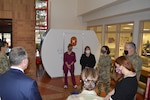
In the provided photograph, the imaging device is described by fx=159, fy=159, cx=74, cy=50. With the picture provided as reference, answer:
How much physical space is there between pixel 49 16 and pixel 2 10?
5146 mm

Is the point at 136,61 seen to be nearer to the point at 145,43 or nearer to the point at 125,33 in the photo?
the point at 145,43

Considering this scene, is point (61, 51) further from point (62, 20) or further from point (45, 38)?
point (62, 20)

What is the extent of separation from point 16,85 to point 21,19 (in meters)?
4.46

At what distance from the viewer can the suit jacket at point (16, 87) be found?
5.14 feet

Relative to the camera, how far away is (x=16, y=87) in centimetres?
157

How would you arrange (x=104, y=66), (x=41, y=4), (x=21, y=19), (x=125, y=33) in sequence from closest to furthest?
(x=104, y=66)
(x=21, y=19)
(x=125, y=33)
(x=41, y=4)

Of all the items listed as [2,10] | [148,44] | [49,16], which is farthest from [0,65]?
[49,16]

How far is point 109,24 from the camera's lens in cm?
815

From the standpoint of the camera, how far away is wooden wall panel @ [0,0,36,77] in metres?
5.40

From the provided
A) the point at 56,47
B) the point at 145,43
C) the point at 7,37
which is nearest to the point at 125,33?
the point at 145,43

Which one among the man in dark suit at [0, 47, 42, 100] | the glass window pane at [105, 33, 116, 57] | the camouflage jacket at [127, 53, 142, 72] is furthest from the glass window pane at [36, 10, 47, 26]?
the man in dark suit at [0, 47, 42, 100]

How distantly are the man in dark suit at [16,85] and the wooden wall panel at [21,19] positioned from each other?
164 inches

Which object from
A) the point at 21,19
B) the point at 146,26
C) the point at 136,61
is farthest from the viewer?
the point at 146,26

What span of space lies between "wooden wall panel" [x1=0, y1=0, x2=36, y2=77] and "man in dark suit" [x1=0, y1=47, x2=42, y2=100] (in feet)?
13.7
